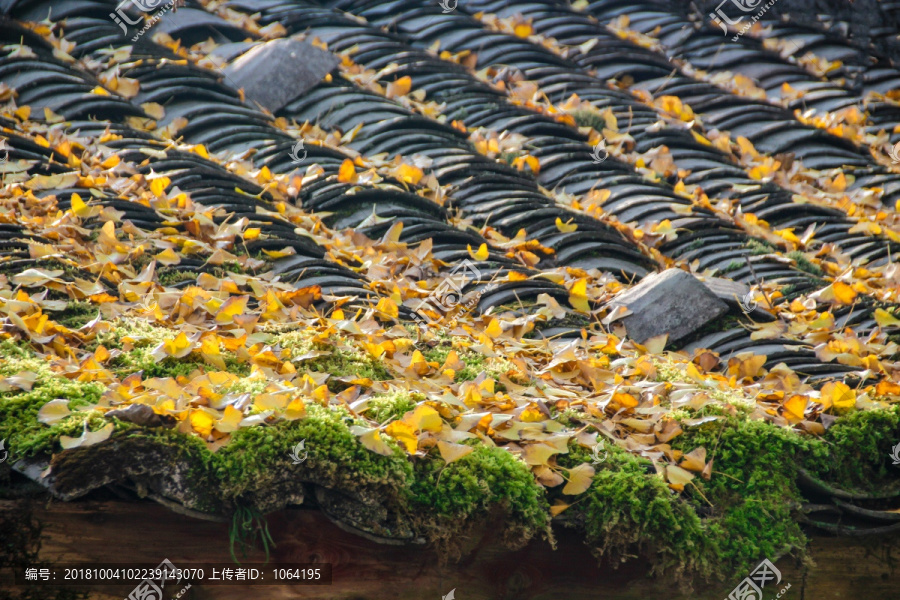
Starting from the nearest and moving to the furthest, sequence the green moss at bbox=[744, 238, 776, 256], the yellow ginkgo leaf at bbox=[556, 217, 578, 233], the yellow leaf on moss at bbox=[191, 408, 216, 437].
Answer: the yellow leaf on moss at bbox=[191, 408, 216, 437] < the yellow ginkgo leaf at bbox=[556, 217, 578, 233] < the green moss at bbox=[744, 238, 776, 256]

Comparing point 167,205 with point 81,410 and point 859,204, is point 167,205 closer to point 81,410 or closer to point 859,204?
point 81,410

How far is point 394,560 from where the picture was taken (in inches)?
87.9

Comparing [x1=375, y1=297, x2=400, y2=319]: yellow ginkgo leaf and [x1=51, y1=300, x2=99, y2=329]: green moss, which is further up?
[x1=51, y1=300, x2=99, y2=329]: green moss

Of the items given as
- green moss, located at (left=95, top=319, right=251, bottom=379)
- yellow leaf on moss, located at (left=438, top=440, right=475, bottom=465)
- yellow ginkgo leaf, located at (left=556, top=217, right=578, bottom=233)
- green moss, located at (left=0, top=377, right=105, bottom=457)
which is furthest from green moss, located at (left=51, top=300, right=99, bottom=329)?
yellow ginkgo leaf, located at (left=556, top=217, right=578, bottom=233)

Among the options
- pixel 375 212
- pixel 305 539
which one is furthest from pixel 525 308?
pixel 305 539

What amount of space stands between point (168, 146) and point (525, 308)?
229 centimetres

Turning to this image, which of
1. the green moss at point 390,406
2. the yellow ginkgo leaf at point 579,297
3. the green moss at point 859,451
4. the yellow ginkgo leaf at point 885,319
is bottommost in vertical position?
the yellow ginkgo leaf at point 885,319

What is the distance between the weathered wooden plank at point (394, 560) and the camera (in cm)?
205

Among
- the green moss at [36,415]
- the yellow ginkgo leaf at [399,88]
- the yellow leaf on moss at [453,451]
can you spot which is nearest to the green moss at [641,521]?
the yellow leaf on moss at [453,451]

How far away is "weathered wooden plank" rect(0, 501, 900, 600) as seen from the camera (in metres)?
2.05

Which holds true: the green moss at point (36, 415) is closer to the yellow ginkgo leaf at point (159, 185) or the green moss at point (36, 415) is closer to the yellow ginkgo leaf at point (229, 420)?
the yellow ginkgo leaf at point (229, 420)

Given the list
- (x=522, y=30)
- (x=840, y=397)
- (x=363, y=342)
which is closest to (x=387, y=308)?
(x=363, y=342)

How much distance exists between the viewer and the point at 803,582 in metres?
2.58

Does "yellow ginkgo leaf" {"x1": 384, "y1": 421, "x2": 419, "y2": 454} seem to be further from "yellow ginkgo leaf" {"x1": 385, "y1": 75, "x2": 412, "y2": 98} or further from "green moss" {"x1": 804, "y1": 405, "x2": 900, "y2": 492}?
"yellow ginkgo leaf" {"x1": 385, "y1": 75, "x2": 412, "y2": 98}
